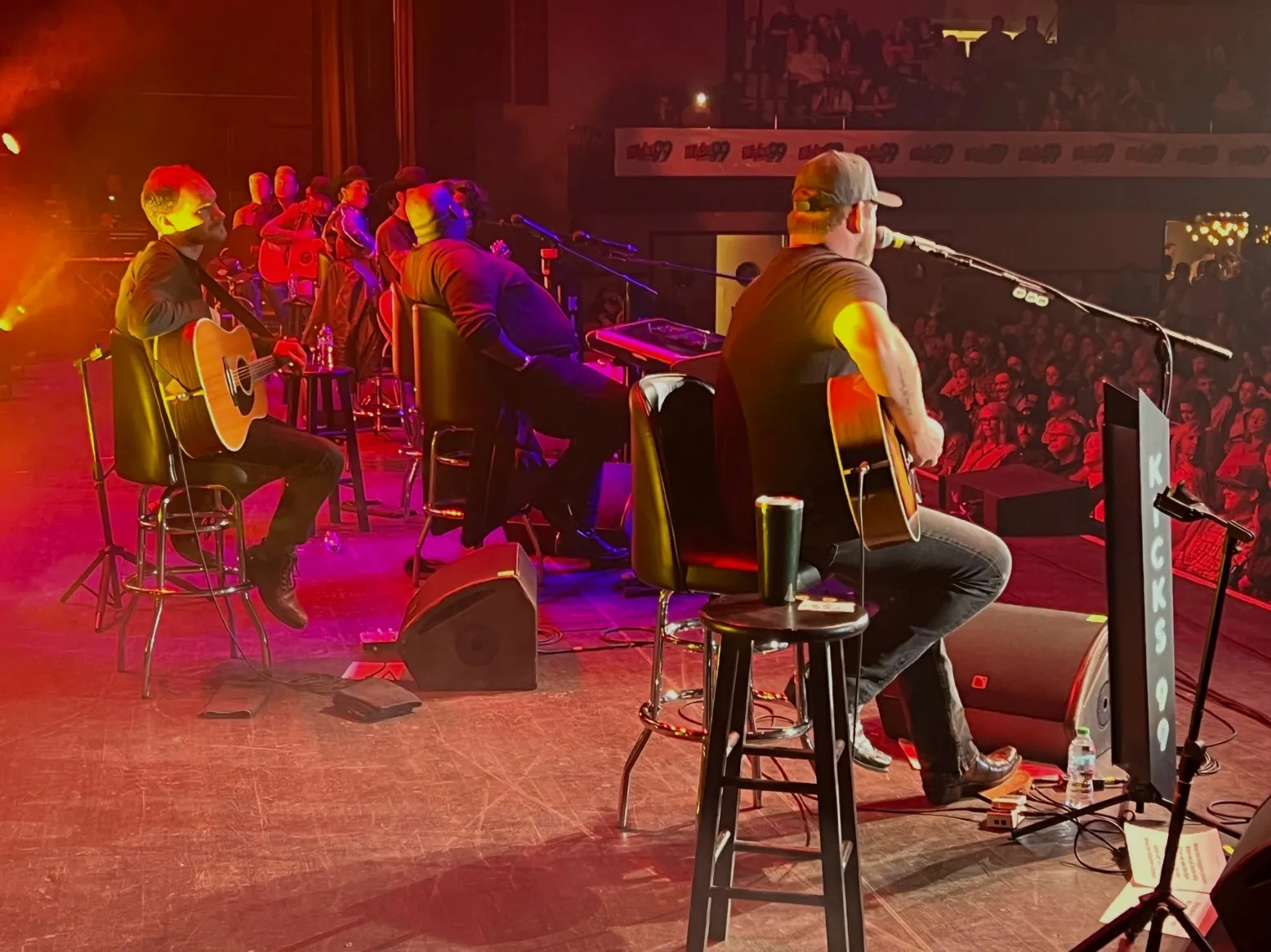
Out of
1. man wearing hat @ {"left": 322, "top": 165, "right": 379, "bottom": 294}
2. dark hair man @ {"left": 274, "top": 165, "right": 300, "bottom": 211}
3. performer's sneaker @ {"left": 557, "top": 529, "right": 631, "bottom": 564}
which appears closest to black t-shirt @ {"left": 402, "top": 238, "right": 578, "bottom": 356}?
performer's sneaker @ {"left": 557, "top": 529, "right": 631, "bottom": 564}

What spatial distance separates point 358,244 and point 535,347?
127 inches

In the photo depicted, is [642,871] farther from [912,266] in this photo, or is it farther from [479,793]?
[912,266]

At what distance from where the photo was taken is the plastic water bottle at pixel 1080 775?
336 centimetres

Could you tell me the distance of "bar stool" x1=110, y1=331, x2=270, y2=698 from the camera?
421 cm

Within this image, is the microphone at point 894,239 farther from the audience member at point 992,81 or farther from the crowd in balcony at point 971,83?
the audience member at point 992,81

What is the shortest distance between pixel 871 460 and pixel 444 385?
281 centimetres

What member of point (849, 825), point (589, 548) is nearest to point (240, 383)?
point (589, 548)

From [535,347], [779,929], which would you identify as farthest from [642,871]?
[535,347]

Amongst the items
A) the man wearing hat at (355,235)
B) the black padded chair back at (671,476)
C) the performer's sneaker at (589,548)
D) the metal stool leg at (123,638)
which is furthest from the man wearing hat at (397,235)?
the black padded chair back at (671,476)

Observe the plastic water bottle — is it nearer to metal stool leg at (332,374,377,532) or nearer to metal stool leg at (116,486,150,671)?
metal stool leg at (116,486,150,671)

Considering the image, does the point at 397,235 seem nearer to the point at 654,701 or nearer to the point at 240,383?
the point at 240,383

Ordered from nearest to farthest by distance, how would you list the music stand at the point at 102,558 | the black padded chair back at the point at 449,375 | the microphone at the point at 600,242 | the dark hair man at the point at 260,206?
the music stand at the point at 102,558 < the black padded chair back at the point at 449,375 < the microphone at the point at 600,242 < the dark hair man at the point at 260,206

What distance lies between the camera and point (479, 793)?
3445 millimetres

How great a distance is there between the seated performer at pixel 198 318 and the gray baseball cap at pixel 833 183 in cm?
198
